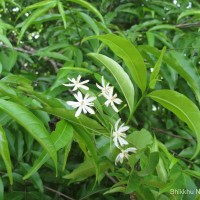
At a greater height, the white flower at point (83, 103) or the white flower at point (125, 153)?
the white flower at point (83, 103)

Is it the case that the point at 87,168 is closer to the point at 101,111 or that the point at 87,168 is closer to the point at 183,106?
the point at 101,111

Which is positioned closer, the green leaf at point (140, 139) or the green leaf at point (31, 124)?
the green leaf at point (31, 124)

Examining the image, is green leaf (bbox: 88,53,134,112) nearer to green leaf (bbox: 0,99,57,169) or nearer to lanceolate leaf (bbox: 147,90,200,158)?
lanceolate leaf (bbox: 147,90,200,158)

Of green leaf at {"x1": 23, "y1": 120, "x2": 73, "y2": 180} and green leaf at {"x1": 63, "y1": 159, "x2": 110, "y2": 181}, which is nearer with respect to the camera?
green leaf at {"x1": 23, "y1": 120, "x2": 73, "y2": 180}

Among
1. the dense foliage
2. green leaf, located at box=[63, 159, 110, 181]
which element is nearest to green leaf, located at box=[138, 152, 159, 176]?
the dense foliage

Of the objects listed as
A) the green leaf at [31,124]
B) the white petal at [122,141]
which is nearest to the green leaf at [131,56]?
the white petal at [122,141]

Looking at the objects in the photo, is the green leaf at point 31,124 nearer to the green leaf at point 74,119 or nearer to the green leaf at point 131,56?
the green leaf at point 74,119

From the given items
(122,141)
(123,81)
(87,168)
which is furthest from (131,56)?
(87,168)
